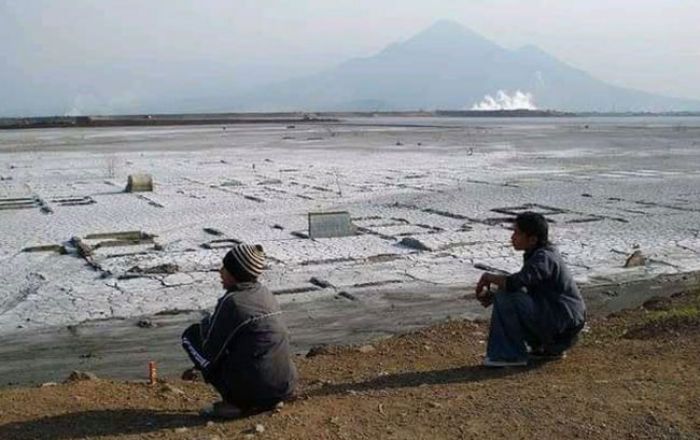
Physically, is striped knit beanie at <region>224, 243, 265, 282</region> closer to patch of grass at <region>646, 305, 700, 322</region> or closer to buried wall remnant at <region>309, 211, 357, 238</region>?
patch of grass at <region>646, 305, 700, 322</region>

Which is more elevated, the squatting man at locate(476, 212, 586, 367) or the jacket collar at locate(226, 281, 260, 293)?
the jacket collar at locate(226, 281, 260, 293)

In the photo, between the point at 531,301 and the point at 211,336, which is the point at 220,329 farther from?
the point at 531,301

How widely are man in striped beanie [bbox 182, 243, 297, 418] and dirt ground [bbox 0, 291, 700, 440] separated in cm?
17

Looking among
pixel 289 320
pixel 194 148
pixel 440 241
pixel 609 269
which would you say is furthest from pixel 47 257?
pixel 194 148

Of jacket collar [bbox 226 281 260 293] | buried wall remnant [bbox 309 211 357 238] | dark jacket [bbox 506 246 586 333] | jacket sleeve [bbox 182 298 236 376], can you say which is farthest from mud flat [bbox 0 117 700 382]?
dark jacket [bbox 506 246 586 333]

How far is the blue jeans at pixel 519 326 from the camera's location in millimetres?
6125

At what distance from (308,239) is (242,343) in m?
9.55

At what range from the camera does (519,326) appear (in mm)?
6195

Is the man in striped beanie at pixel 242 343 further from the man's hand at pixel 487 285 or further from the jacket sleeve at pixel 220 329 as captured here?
the man's hand at pixel 487 285

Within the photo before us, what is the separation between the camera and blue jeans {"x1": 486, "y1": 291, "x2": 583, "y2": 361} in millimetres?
6125

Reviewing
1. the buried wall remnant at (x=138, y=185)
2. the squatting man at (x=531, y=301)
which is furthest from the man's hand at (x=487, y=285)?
the buried wall remnant at (x=138, y=185)

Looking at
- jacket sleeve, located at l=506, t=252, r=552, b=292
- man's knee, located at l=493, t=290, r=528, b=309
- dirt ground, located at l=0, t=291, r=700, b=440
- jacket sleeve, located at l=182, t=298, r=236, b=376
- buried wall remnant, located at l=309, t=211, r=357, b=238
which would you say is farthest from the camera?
buried wall remnant, located at l=309, t=211, r=357, b=238

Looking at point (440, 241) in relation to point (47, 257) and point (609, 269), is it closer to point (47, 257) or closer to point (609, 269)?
point (609, 269)

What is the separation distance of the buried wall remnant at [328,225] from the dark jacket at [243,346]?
9.56 meters
